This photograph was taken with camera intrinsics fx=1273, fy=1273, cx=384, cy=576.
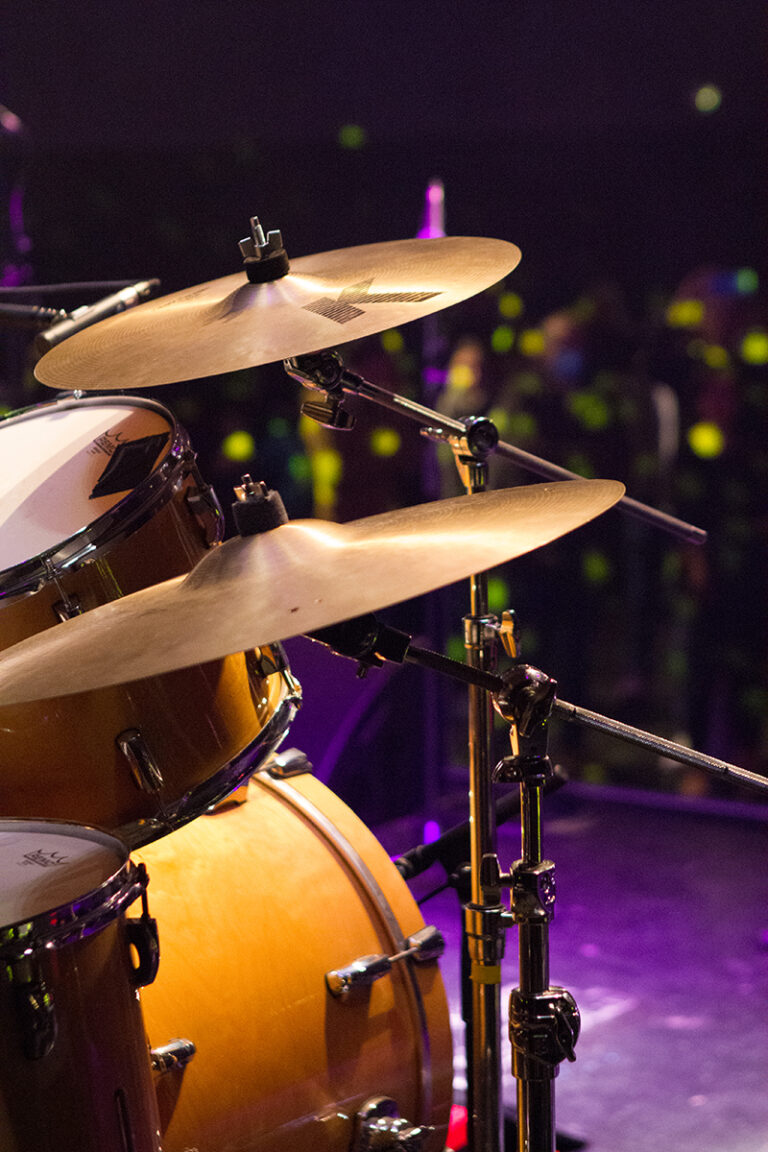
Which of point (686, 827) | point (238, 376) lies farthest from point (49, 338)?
point (686, 827)

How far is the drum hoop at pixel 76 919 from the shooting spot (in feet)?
3.27

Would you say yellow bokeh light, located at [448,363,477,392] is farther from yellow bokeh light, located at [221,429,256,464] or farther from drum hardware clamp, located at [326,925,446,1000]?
drum hardware clamp, located at [326,925,446,1000]

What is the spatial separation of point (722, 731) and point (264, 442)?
59.8 inches

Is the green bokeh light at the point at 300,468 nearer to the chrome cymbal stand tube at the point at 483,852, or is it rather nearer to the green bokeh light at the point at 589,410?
the green bokeh light at the point at 589,410

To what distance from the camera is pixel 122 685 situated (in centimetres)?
127

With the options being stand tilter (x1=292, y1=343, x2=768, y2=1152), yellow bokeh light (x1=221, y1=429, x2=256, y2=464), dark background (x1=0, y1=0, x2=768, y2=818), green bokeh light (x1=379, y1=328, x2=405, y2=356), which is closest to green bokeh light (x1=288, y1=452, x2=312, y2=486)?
dark background (x1=0, y1=0, x2=768, y2=818)

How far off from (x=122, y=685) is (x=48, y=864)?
21cm

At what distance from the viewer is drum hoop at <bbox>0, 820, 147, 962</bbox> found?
996 mm

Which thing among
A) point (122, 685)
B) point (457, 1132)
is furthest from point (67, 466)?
point (457, 1132)

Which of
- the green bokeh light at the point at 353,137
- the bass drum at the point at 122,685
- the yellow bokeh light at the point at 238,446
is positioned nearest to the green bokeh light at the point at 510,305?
the green bokeh light at the point at 353,137

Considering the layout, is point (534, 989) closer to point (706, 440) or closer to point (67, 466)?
point (67, 466)

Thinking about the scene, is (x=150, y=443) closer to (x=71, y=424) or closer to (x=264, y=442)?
(x=71, y=424)

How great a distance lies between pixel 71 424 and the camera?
152 centimetres

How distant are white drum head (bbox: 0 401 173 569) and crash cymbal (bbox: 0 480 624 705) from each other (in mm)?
250
